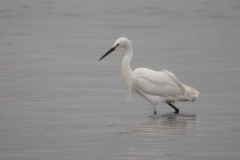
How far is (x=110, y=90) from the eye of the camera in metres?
12.6

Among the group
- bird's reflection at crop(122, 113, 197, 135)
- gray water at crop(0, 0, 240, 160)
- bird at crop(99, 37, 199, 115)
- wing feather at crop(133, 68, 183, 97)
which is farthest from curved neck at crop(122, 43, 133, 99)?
bird's reflection at crop(122, 113, 197, 135)

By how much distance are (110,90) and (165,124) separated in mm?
3292

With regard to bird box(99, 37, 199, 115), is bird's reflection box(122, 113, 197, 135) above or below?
below

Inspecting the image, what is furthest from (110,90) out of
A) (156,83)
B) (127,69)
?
(156,83)

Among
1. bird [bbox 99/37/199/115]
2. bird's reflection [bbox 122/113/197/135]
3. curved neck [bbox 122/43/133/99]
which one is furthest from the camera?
curved neck [bbox 122/43/133/99]

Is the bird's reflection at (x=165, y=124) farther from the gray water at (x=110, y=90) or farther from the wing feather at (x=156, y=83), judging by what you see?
the wing feather at (x=156, y=83)

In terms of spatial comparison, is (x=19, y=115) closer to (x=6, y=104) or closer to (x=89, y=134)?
(x=6, y=104)

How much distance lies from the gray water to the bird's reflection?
18 mm

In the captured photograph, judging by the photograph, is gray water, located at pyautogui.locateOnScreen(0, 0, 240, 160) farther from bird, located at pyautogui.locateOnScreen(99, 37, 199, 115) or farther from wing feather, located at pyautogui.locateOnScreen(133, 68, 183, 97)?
wing feather, located at pyautogui.locateOnScreen(133, 68, 183, 97)

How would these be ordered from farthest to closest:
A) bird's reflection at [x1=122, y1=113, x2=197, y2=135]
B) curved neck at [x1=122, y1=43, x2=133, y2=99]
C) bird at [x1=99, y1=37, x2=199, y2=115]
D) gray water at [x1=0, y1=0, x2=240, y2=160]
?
curved neck at [x1=122, y1=43, x2=133, y2=99], bird at [x1=99, y1=37, x2=199, y2=115], bird's reflection at [x1=122, y1=113, x2=197, y2=135], gray water at [x1=0, y1=0, x2=240, y2=160]

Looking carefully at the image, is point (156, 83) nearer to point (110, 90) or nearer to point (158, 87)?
point (158, 87)

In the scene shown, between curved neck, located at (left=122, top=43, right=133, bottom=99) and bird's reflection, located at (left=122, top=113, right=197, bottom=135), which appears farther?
curved neck, located at (left=122, top=43, right=133, bottom=99)

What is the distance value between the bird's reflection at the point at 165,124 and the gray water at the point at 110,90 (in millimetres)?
18

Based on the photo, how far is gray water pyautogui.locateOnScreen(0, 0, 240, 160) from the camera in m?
8.02
